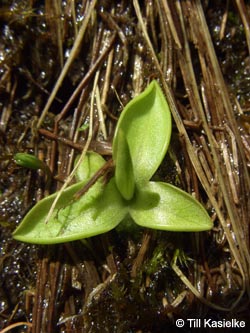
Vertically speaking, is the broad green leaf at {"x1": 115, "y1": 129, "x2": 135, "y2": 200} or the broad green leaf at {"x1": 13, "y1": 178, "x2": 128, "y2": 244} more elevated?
the broad green leaf at {"x1": 115, "y1": 129, "x2": 135, "y2": 200}

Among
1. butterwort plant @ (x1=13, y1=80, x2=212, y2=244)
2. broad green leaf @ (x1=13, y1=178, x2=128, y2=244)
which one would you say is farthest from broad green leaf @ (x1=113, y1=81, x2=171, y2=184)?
broad green leaf @ (x1=13, y1=178, x2=128, y2=244)

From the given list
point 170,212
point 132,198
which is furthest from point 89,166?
point 170,212

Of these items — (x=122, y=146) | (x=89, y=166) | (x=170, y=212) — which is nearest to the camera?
(x=122, y=146)

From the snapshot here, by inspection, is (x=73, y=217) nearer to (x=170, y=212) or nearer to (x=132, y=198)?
(x=132, y=198)

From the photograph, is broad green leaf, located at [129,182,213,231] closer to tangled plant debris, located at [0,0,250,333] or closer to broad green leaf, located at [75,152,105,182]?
tangled plant debris, located at [0,0,250,333]

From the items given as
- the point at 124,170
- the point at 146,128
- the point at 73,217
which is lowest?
the point at 73,217

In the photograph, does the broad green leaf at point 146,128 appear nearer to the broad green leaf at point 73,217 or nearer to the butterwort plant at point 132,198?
the butterwort plant at point 132,198
